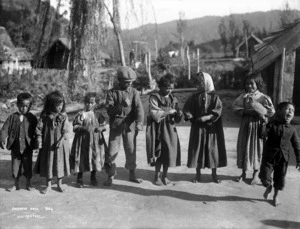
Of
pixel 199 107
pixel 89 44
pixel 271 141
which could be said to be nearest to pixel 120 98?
pixel 199 107

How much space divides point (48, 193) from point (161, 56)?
66.8ft

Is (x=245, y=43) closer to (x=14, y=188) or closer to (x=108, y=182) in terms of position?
(x=108, y=182)

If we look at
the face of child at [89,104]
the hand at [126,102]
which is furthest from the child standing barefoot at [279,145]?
the face of child at [89,104]

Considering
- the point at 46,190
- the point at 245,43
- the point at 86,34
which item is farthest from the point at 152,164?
the point at 245,43

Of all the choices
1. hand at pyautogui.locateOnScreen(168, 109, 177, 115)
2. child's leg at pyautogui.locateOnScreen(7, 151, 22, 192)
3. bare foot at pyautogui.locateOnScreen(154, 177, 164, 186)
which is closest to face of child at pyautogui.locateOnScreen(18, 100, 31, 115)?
child's leg at pyautogui.locateOnScreen(7, 151, 22, 192)

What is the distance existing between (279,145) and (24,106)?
335 centimetres

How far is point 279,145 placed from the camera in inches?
153

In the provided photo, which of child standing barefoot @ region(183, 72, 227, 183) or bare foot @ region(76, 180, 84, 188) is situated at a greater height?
child standing barefoot @ region(183, 72, 227, 183)

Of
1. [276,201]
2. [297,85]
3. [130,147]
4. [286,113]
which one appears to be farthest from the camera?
[297,85]

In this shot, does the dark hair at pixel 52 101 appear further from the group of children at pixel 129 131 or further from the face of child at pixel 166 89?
the face of child at pixel 166 89

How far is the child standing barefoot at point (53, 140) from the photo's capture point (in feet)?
14.3

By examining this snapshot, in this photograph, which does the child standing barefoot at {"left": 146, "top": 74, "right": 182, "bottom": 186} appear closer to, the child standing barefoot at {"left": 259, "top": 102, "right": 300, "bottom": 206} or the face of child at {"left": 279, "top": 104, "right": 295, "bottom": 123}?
the child standing barefoot at {"left": 259, "top": 102, "right": 300, "bottom": 206}

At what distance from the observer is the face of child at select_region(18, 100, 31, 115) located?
4.39 metres

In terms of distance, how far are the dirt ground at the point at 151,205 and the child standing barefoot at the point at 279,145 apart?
35 cm
